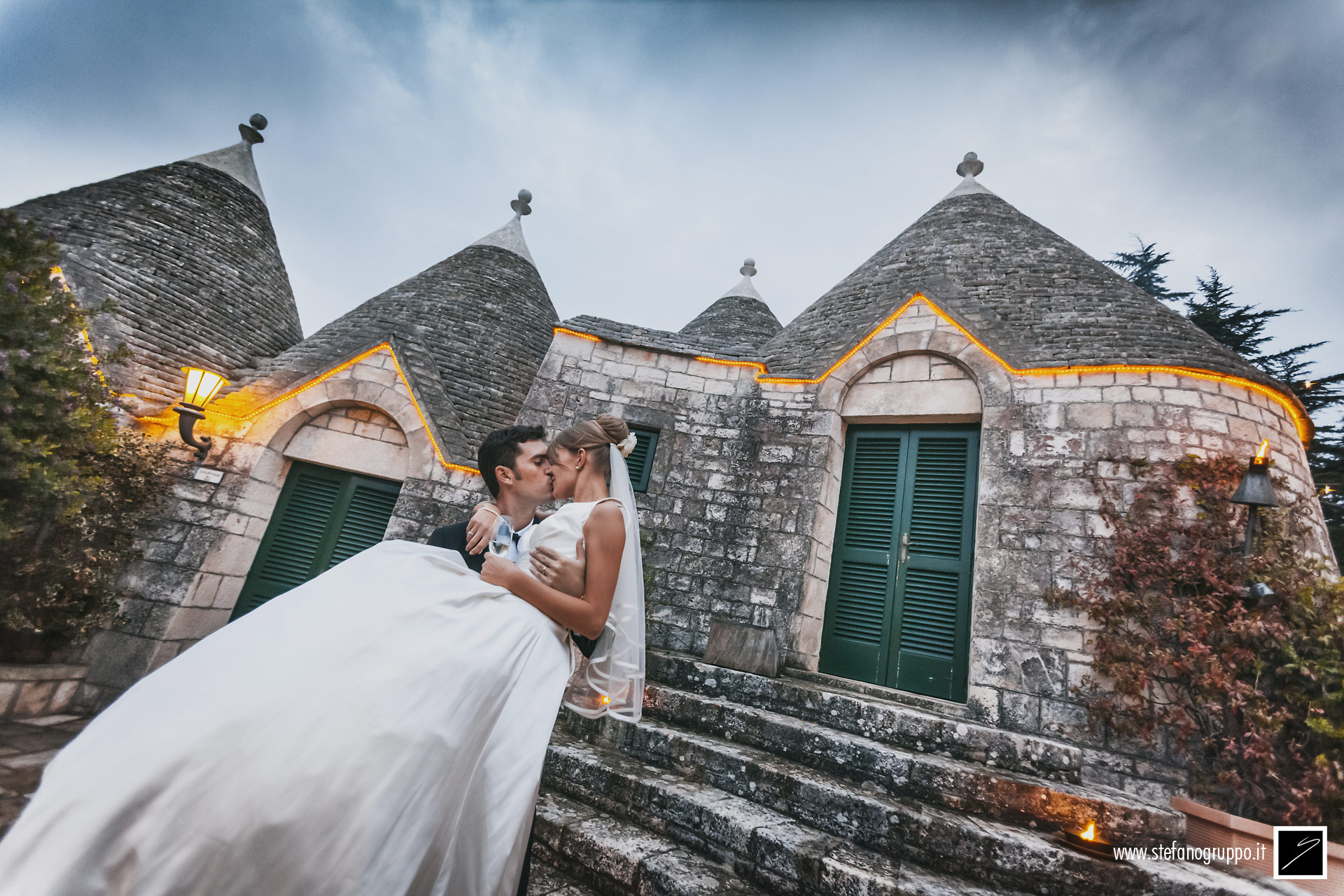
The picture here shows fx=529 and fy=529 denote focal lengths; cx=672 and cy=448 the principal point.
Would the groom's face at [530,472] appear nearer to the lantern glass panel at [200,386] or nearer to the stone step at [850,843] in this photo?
the stone step at [850,843]

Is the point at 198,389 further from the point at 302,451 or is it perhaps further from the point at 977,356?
the point at 977,356

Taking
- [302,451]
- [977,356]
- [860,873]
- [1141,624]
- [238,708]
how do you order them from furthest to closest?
[302,451] → [977,356] → [1141,624] → [860,873] → [238,708]

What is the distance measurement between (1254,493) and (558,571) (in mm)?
4959

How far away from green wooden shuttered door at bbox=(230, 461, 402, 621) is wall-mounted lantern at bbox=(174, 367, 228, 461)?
1047mm

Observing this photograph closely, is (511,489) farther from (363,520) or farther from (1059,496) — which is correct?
(363,520)

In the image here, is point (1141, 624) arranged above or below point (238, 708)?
above

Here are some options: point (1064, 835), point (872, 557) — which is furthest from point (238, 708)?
point (872, 557)

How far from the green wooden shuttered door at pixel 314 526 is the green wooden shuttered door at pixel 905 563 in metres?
5.37

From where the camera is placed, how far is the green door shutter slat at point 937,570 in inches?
189

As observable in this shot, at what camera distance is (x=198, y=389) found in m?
5.71

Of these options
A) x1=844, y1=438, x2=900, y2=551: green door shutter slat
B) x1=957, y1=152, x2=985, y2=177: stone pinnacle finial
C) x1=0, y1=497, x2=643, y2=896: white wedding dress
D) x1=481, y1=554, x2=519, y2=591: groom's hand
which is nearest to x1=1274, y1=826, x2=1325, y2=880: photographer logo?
x1=844, y1=438, x2=900, y2=551: green door shutter slat

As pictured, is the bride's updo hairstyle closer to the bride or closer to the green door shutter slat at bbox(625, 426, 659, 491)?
the bride

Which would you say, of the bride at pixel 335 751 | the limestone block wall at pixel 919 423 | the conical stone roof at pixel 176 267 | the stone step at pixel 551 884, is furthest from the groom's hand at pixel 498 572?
the conical stone roof at pixel 176 267

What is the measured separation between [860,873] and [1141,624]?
3209 millimetres
